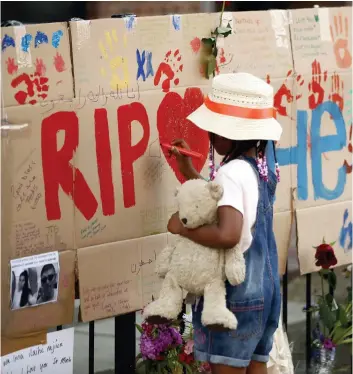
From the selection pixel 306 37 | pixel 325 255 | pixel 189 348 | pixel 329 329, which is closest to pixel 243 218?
pixel 189 348

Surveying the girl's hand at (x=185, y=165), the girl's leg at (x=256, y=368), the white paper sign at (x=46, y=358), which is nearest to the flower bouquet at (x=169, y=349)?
the white paper sign at (x=46, y=358)

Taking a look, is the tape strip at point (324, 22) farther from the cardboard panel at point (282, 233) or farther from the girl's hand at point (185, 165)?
the girl's hand at point (185, 165)

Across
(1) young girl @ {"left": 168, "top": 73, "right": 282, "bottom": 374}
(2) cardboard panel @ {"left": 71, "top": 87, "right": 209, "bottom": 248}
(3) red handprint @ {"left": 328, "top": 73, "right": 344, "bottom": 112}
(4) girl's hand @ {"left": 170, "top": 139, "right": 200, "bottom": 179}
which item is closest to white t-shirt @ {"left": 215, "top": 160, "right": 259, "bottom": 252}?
(1) young girl @ {"left": 168, "top": 73, "right": 282, "bottom": 374}

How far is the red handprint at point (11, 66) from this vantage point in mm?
3643

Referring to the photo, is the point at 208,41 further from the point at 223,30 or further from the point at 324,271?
the point at 324,271

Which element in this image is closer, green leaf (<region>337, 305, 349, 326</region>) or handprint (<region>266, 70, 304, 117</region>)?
handprint (<region>266, 70, 304, 117</region>)

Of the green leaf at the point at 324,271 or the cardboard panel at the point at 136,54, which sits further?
the green leaf at the point at 324,271

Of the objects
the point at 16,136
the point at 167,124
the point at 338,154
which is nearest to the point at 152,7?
the point at 338,154

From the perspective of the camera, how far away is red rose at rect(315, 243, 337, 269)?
493cm

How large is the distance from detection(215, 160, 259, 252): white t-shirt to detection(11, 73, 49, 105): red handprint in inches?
31.9

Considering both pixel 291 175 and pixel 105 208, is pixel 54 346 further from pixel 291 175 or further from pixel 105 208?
pixel 291 175

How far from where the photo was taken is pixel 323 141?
4.96m

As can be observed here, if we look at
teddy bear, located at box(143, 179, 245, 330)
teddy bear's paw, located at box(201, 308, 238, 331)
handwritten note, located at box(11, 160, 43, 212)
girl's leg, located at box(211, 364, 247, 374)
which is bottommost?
girl's leg, located at box(211, 364, 247, 374)

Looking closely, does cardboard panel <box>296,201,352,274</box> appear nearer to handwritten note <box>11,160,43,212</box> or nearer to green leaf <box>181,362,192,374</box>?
green leaf <box>181,362,192,374</box>
